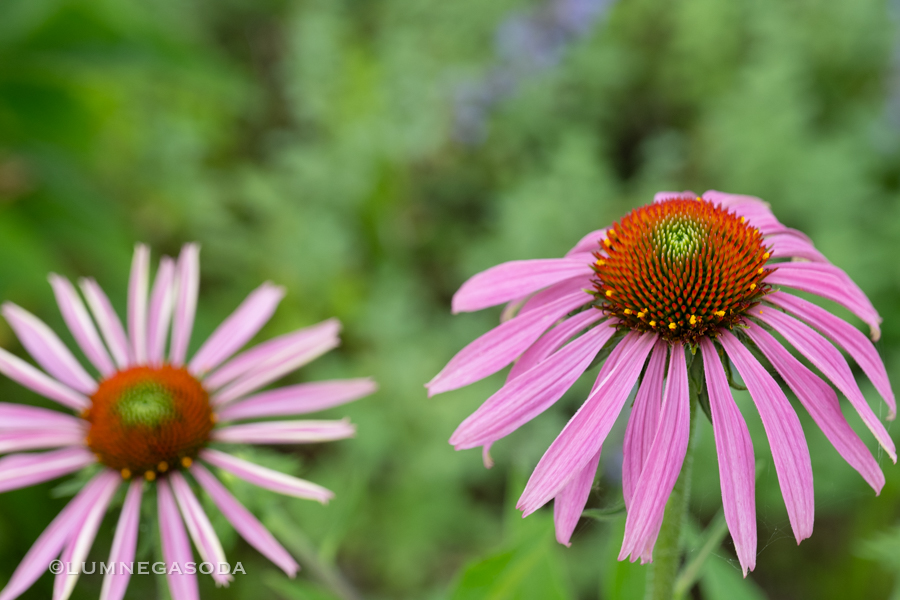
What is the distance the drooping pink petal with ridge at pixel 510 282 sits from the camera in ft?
2.35

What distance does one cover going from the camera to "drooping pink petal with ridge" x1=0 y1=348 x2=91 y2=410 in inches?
36.2

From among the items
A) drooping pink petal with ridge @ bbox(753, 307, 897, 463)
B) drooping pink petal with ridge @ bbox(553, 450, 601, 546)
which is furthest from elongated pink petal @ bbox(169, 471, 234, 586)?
drooping pink petal with ridge @ bbox(753, 307, 897, 463)

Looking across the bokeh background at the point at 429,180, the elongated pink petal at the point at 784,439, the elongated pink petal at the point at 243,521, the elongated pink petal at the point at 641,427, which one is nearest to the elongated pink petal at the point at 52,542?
the elongated pink petal at the point at 243,521

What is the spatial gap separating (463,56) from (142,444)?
88.5 inches

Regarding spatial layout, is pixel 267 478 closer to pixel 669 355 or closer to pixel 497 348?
pixel 497 348

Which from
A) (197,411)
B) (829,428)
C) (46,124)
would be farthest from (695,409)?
(46,124)

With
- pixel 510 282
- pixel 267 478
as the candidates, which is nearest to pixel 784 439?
pixel 510 282

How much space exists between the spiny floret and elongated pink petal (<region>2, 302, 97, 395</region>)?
0.69 meters

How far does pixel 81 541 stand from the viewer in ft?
2.62

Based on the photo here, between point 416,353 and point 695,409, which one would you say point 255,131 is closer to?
point 416,353

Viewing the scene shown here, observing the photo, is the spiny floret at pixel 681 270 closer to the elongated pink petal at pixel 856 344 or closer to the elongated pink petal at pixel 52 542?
the elongated pink petal at pixel 856 344

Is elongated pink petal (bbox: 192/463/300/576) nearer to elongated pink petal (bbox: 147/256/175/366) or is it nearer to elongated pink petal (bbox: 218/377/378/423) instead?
elongated pink petal (bbox: 218/377/378/423)

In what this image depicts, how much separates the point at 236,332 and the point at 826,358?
2.35ft

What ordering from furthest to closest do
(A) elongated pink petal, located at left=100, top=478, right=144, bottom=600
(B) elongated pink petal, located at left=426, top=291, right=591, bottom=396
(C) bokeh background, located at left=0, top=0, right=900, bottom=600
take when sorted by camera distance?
(C) bokeh background, located at left=0, top=0, right=900, bottom=600, (A) elongated pink petal, located at left=100, top=478, right=144, bottom=600, (B) elongated pink petal, located at left=426, top=291, right=591, bottom=396
